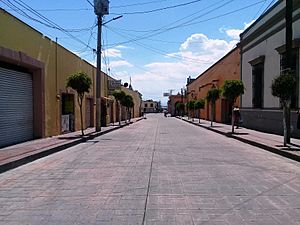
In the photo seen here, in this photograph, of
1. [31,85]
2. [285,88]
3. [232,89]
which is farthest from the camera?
[232,89]

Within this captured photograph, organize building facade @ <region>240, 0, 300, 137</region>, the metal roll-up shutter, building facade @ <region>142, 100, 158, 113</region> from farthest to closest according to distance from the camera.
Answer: building facade @ <region>142, 100, 158, 113</region>
building facade @ <region>240, 0, 300, 137</region>
the metal roll-up shutter

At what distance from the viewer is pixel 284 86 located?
56.1ft

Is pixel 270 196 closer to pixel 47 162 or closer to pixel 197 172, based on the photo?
pixel 197 172

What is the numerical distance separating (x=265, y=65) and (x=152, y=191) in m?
21.8

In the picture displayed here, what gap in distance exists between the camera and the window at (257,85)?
29.8 metres

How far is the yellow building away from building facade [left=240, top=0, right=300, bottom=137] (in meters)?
12.5

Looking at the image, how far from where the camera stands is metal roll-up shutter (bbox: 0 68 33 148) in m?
17.8

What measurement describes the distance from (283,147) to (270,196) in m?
9.27

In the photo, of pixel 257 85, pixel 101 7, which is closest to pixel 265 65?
Answer: pixel 257 85

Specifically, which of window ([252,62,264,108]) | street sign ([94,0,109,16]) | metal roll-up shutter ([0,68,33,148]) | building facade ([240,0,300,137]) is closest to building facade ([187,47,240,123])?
building facade ([240,0,300,137])

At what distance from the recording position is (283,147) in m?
17.2

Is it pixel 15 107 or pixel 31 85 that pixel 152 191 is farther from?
pixel 31 85

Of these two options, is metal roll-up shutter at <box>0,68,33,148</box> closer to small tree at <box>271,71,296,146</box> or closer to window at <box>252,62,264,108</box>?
small tree at <box>271,71,296,146</box>

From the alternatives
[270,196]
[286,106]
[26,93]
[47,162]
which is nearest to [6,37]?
[26,93]
